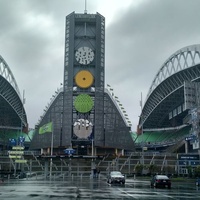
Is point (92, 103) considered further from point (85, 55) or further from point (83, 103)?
point (85, 55)

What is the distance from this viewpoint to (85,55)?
119 meters

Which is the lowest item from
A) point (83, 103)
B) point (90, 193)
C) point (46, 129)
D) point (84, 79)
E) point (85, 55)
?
point (90, 193)

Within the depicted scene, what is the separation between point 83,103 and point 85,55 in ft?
60.8

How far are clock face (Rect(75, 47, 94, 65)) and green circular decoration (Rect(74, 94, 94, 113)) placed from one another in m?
13.7

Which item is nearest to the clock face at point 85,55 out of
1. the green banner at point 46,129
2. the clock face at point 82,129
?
the clock face at point 82,129

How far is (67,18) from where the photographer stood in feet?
412

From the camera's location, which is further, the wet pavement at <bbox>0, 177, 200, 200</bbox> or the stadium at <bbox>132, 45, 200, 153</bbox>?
the stadium at <bbox>132, 45, 200, 153</bbox>

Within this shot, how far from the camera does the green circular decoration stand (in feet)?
362

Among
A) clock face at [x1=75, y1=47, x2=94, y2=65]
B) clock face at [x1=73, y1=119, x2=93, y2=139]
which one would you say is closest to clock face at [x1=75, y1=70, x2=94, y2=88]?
clock face at [x1=75, y1=47, x2=94, y2=65]

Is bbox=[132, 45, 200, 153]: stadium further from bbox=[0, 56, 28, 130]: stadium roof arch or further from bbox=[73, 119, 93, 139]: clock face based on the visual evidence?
bbox=[0, 56, 28, 130]: stadium roof arch

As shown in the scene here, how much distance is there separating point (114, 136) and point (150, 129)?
123ft

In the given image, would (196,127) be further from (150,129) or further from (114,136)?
(150,129)

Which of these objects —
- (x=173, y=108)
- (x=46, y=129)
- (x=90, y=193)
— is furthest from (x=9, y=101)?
(x=90, y=193)

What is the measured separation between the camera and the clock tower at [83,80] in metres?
110
